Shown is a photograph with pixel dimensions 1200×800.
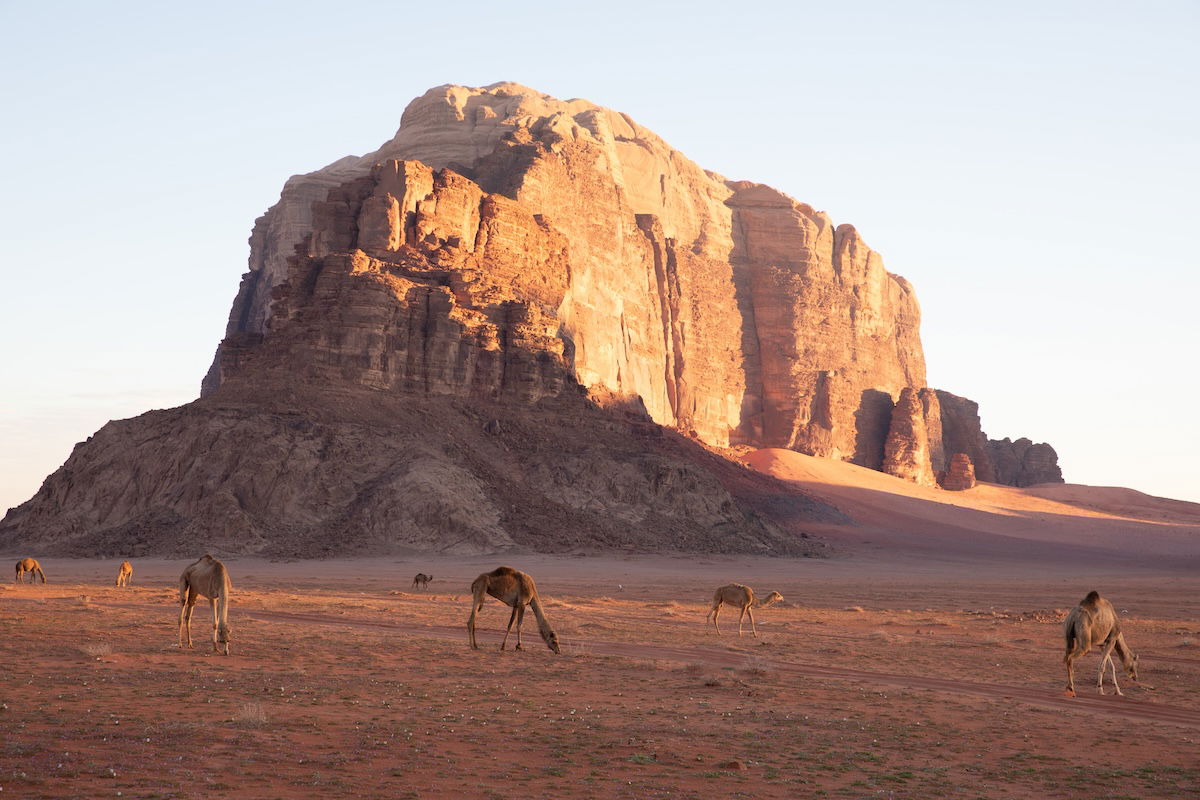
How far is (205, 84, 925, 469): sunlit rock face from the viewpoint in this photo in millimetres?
94125

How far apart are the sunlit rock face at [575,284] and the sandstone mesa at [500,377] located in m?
0.33

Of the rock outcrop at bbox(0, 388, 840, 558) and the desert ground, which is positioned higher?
the rock outcrop at bbox(0, 388, 840, 558)

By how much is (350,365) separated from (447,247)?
1710 centimetres

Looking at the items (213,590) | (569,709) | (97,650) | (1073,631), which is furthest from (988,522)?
(97,650)

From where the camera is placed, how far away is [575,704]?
17.4 metres

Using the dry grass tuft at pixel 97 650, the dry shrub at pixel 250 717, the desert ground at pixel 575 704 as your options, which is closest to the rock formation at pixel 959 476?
the desert ground at pixel 575 704

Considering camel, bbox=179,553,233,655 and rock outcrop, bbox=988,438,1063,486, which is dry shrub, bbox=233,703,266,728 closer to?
camel, bbox=179,553,233,655

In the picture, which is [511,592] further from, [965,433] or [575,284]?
[965,433]

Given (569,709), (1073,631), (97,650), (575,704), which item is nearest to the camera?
(569,709)

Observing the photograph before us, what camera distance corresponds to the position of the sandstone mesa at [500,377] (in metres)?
77.7

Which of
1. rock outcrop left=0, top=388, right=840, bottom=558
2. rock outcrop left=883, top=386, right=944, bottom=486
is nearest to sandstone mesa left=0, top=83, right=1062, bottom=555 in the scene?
rock outcrop left=0, top=388, right=840, bottom=558

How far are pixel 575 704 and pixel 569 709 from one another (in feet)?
1.67

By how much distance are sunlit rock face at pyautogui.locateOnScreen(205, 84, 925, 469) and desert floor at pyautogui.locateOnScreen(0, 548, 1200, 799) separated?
60.0 metres

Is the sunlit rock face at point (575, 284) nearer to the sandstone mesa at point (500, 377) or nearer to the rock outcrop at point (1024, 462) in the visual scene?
the sandstone mesa at point (500, 377)
